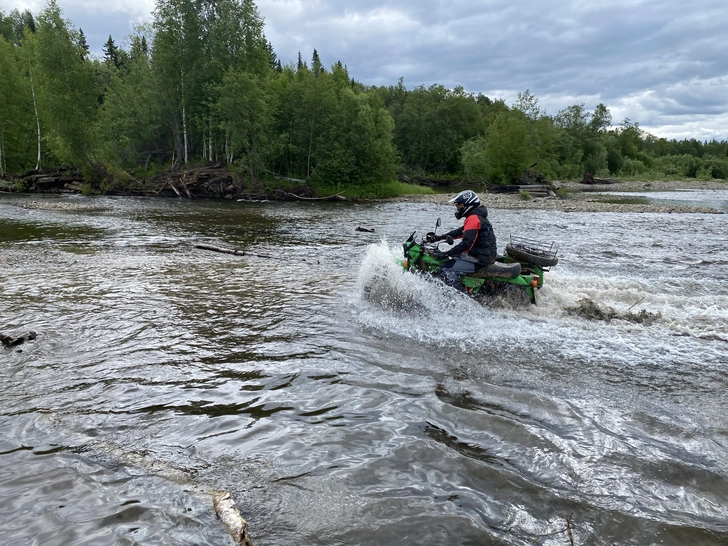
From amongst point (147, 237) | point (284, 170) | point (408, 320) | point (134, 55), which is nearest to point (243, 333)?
point (408, 320)

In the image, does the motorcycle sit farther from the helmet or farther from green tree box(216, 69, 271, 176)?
green tree box(216, 69, 271, 176)

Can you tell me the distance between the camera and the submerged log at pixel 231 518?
332cm

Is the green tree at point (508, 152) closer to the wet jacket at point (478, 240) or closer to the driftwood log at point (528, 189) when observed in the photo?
the driftwood log at point (528, 189)

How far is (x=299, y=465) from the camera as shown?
14.6 ft

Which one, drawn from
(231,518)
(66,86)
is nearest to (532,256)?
(231,518)

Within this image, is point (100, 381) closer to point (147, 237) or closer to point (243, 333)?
point (243, 333)

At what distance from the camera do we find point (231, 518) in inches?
136

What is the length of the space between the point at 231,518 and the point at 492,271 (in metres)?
7.20

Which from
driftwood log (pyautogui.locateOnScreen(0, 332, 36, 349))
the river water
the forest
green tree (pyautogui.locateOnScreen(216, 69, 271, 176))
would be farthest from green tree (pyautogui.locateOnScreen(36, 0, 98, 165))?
driftwood log (pyautogui.locateOnScreen(0, 332, 36, 349))

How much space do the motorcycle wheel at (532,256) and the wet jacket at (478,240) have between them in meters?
0.60

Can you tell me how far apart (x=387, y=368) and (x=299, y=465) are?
8.44ft

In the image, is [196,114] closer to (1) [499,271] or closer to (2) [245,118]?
(2) [245,118]

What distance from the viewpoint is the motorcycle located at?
9391 mm

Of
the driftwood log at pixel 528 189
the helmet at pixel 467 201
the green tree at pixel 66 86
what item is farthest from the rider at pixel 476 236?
the green tree at pixel 66 86
